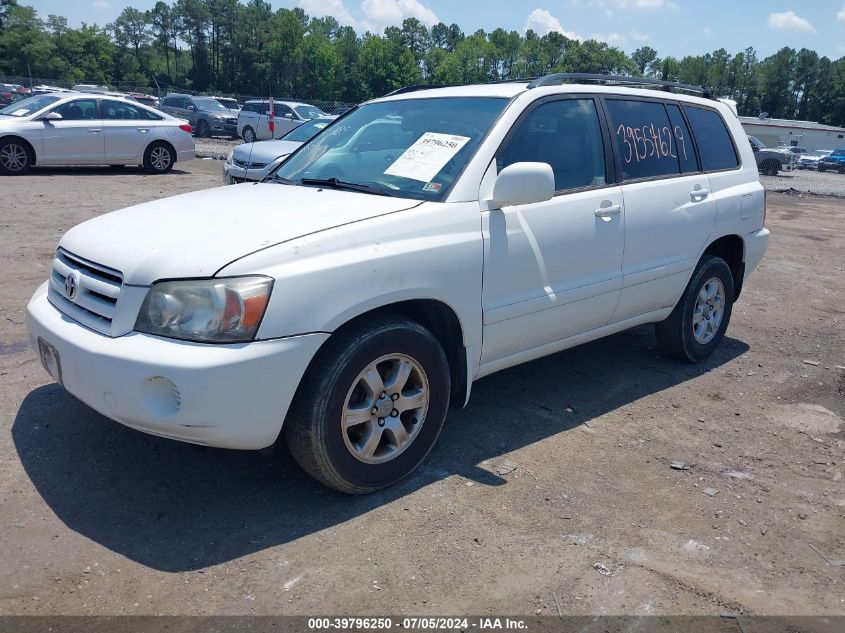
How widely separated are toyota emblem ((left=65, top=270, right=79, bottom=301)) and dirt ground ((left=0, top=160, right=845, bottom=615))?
0.84 meters

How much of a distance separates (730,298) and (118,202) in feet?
29.9

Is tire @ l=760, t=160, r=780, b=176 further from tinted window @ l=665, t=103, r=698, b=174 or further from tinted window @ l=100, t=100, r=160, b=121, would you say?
tinted window @ l=665, t=103, r=698, b=174

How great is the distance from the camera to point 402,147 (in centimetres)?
402

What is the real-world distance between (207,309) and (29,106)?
1317 cm

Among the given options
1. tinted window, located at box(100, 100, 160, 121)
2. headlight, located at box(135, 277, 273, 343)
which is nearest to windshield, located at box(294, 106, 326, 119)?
tinted window, located at box(100, 100, 160, 121)

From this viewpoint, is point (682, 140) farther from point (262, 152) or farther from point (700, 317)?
point (262, 152)

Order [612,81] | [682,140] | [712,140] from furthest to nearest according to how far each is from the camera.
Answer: [712,140] < [682,140] < [612,81]

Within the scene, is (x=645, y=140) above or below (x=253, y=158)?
above

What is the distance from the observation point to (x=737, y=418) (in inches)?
180

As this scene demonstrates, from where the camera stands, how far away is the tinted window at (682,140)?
502cm

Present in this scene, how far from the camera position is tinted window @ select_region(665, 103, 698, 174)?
197 inches

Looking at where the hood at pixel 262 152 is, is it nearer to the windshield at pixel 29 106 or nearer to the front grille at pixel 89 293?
the windshield at pixel 29 106

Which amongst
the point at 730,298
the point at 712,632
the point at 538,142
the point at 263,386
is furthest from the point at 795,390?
the point at 263,386

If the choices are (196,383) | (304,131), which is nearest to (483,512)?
(196,383)
